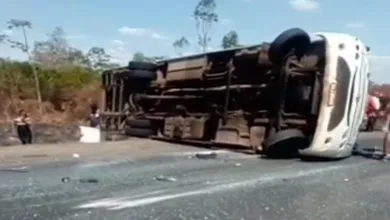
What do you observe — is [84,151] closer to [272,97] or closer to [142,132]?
[272,97]

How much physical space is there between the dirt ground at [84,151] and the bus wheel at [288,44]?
2.14 meters

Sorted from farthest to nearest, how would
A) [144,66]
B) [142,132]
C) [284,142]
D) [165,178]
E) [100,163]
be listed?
[144,66]
[142,132]
[284,142]
[100,163]
[165,178]

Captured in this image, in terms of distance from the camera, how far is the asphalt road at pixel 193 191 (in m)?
4.57

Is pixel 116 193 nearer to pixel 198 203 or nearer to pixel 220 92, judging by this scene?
pixel 198 203

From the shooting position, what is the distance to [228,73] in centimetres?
998

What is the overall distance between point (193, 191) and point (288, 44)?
4.06 meters

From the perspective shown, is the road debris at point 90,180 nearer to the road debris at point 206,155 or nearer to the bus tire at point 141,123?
the road debris at point 206,155

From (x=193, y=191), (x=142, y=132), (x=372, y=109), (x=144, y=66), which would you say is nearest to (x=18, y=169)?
(x=193, y=191)

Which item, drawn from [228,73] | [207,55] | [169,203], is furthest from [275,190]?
[207,55]

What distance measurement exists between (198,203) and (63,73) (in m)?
29.2

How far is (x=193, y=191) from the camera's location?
552 centimetres

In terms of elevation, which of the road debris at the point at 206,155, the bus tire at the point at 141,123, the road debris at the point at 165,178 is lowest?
the road debris at the point at 165,178

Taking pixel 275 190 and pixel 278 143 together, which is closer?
pixel 275 190

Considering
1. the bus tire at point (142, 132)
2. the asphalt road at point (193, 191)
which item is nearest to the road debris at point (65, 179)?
the asphalt road at point (193, 191)
